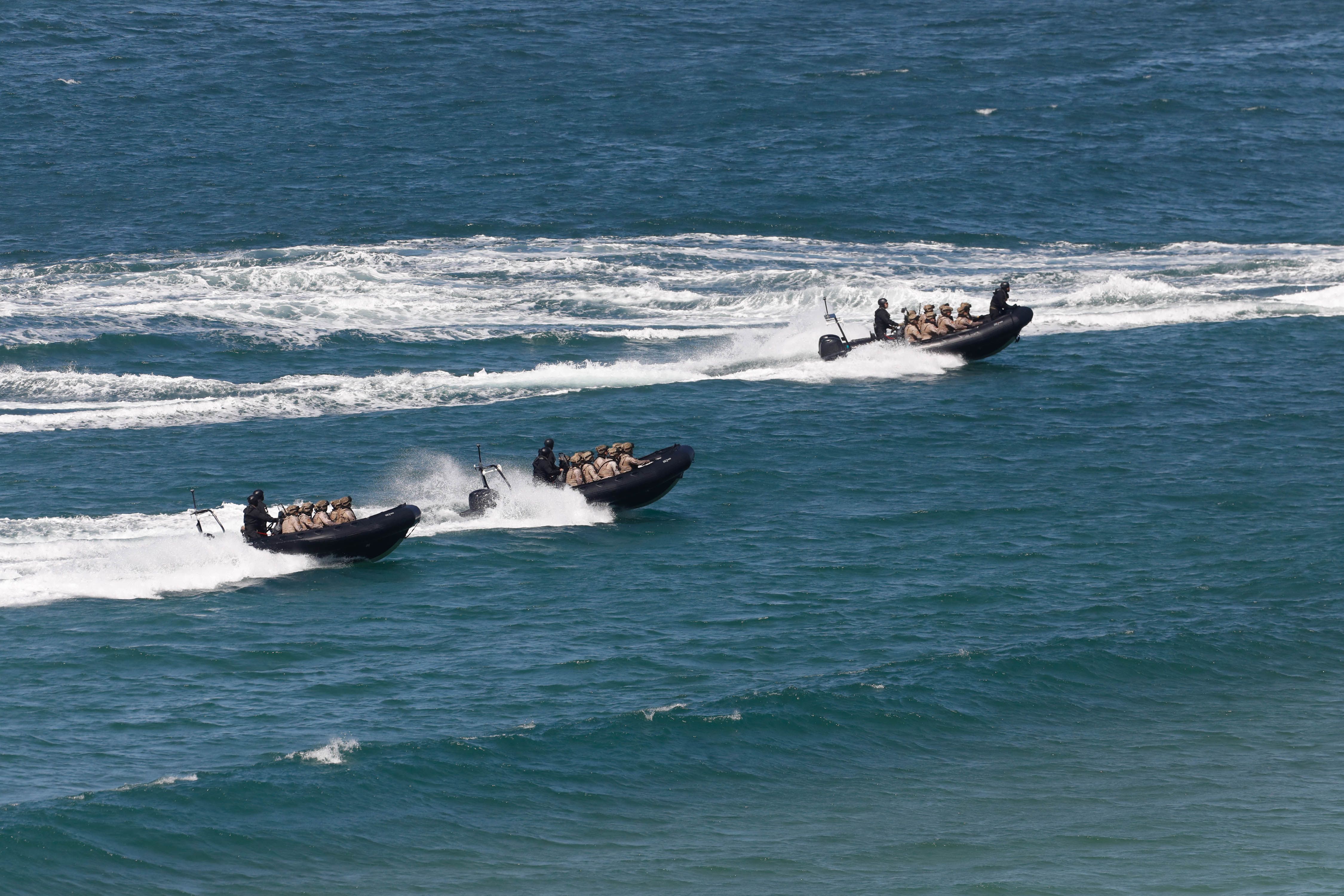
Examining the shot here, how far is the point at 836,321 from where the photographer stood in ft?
138

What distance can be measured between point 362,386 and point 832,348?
12.6 metres

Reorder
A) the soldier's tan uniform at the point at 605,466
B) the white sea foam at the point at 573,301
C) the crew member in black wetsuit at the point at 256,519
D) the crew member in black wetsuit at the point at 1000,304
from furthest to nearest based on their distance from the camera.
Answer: the crew member in black wetsuit at the point at 1000,304 < the white sea foam at the point at 573,301 < the soldier's tan uniform at the point at 605,466 < the crew member in black wetsuit at the point at 256,519

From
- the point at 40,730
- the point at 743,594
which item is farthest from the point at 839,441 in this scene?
the point at 40,730

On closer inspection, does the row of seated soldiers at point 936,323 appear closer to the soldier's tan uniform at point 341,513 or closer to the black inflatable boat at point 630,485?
the black inflatable boat at point 630,485

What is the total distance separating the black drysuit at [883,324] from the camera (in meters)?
43.0

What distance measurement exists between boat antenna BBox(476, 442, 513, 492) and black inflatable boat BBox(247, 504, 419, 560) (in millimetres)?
2356

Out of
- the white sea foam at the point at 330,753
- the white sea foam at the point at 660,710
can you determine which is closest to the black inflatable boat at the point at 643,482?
the white sea foam at the point at 660,710

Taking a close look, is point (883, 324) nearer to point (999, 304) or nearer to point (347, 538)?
point (999, 304)

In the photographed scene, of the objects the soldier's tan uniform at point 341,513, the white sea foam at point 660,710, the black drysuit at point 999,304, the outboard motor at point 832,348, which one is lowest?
the white sea foam at point 660,710

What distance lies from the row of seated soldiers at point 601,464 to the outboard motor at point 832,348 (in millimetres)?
11885

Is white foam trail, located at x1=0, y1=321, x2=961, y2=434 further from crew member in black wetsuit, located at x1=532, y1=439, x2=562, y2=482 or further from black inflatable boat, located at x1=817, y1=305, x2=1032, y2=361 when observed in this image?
crew member in black wetsuit, located at x1=532, y1=439, x2=562, y2=482

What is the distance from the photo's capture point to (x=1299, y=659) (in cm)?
2594

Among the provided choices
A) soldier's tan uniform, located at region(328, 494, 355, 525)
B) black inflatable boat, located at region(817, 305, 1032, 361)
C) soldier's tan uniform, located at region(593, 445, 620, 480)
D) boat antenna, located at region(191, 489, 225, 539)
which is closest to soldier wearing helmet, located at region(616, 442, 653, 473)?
soldier's tan uniform, located at region(593, 445, 620, 480)

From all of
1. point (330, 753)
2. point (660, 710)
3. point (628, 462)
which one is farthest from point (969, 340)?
point (330, 753)
